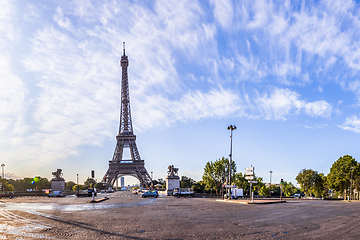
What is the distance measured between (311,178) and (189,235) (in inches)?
3266

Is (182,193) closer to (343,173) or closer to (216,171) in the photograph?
(216,171)

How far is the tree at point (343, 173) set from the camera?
211ft

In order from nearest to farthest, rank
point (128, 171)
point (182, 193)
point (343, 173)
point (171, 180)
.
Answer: point (182, 193) < point (171, 180) < point (343, 173) < point (128, 171)

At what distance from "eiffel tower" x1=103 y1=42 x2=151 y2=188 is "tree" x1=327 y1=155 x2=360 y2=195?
2618 inches

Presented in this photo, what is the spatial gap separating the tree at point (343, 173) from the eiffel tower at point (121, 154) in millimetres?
66506

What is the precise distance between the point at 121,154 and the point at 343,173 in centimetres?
8131

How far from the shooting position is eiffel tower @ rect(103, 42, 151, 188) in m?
107

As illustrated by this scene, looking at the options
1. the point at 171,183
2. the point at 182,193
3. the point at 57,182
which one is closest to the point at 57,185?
the point at 57,182

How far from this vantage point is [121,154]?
113 meters

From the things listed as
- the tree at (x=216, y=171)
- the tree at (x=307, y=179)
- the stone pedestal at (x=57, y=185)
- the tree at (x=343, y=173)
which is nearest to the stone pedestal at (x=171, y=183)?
the tree at (x=216, y=171)

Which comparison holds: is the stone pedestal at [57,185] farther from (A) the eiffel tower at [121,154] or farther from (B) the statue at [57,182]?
(A) the eiffel tower at [121,154]

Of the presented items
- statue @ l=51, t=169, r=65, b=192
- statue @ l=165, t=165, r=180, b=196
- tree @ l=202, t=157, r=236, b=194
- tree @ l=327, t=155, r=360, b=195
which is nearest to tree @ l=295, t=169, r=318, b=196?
tree @ l=327, t=155, r=360, b=195

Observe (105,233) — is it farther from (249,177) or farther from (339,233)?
(249,177)

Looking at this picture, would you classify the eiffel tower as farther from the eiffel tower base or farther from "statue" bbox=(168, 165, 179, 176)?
"statue" bbox=(168, 165, 179, 176)
